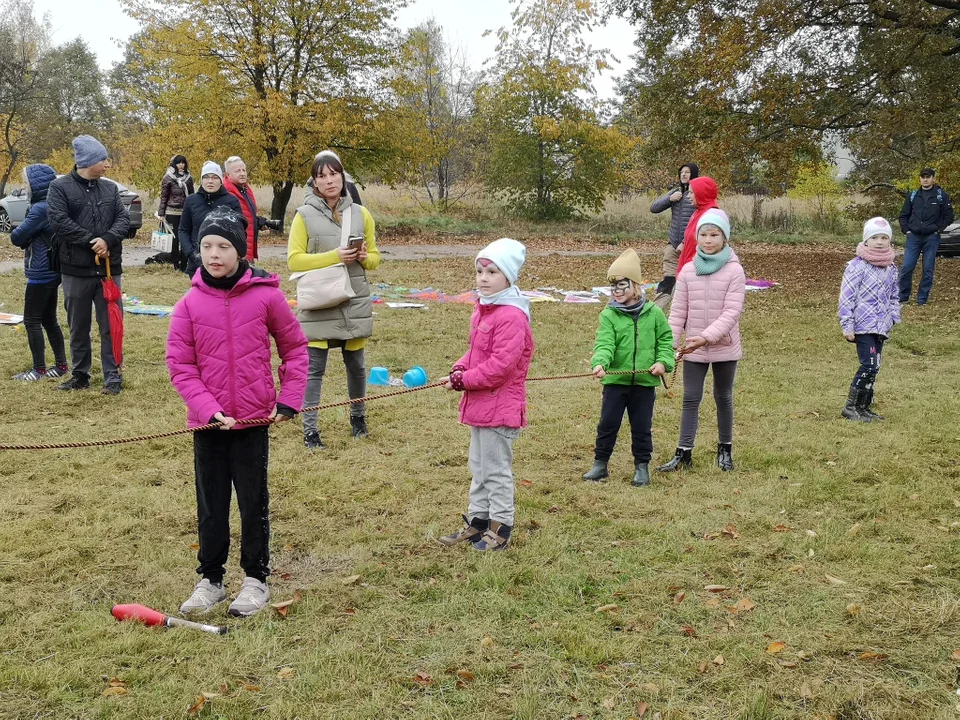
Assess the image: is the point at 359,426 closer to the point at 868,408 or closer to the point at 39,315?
the point at 39,315

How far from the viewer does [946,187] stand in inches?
624

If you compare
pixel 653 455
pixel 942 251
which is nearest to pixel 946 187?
pixel 942 251

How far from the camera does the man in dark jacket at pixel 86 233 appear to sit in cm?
757

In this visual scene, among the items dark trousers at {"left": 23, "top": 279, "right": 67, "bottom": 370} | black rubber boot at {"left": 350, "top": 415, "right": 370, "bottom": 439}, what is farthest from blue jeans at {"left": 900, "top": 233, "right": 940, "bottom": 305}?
dark trousers at {"left": 23, "top": 279, "right": 67, "bottom": 370}

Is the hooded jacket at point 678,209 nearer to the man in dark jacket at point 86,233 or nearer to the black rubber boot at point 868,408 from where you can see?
the black rubber boot at point 868,408

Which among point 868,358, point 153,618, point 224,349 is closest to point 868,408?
point 868,358

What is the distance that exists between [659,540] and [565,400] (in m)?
3.49

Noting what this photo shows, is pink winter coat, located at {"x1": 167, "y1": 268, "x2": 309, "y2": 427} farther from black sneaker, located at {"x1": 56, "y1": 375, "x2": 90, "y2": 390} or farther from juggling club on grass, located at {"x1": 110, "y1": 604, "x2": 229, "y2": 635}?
black sneaker, located at {"x1": 56, "y1": 375, "x2": 90, "y2": 390}

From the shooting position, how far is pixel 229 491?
4.07 meters

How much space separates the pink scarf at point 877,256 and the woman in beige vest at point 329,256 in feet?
13.1

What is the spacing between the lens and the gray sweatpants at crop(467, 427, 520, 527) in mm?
4797

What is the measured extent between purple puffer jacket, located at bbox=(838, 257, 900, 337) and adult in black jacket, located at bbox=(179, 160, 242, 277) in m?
5.70

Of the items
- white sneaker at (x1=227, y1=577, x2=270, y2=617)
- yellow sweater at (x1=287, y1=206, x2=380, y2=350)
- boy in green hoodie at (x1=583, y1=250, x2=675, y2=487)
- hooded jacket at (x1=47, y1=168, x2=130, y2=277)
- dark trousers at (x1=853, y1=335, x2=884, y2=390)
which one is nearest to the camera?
white sneaker at (x1=227, y1=577, x2=270, y2=617)

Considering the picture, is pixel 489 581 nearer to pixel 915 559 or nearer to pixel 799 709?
pixel 799 709
